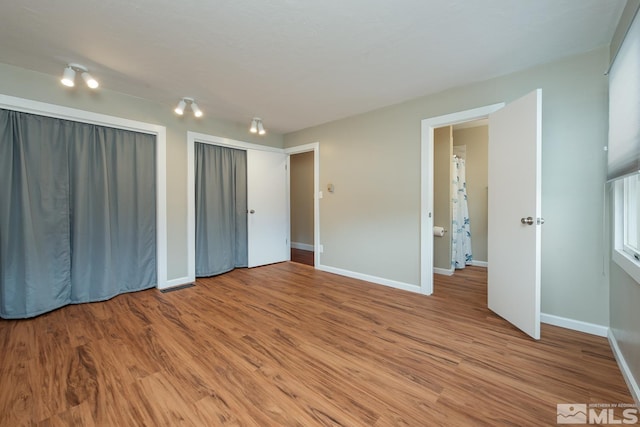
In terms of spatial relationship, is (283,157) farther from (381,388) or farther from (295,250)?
(381,388)

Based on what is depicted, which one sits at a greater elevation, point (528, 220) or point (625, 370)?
point (528, 220)

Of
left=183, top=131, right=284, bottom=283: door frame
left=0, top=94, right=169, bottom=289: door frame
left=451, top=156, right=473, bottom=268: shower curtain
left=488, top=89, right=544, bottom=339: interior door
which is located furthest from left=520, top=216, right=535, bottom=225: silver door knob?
left=0, top=94, right=169, bottom=289: door frame

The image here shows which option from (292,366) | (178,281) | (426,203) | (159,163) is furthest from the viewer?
(178,281)

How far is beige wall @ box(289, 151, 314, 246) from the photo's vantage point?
6320 millimetres

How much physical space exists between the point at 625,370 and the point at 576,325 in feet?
2.23

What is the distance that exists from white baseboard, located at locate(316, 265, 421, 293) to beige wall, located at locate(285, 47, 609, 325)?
0.05m

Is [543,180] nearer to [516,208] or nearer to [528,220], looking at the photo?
[516,208]

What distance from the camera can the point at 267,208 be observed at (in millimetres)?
4625

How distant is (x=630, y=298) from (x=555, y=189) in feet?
3.35

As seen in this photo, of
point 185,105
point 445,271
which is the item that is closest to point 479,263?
point 445,271

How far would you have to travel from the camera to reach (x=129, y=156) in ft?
10.3

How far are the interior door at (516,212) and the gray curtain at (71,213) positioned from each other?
13.1ft

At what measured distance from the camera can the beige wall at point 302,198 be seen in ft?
20.7

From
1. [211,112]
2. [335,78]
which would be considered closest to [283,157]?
[211,112]
